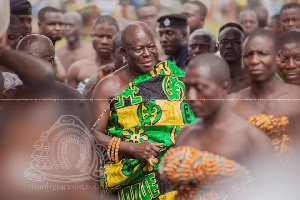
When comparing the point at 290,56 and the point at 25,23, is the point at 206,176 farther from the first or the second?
the point at 25,23

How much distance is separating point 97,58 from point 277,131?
1.84 meters

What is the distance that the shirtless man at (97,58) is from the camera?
202 inches

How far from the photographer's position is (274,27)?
4406 millimetres

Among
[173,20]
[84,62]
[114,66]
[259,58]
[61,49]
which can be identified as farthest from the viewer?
[84,62]

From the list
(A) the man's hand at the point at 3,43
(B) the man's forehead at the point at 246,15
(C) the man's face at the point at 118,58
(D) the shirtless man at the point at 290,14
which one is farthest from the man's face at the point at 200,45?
(A) the man's hand at the point at 3,43

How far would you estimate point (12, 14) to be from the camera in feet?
14.1

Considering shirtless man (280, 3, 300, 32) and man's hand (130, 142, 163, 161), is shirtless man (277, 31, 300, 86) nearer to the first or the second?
shirtless man (280, 3, 300, 32)

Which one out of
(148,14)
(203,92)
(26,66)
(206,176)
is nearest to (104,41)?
(148,14)

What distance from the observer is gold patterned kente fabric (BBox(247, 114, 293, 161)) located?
412 cm

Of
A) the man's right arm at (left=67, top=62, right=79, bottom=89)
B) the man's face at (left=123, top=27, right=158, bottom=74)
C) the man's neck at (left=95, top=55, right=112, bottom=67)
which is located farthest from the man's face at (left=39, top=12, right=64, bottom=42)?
the man's neck at (left=95, top=55, right=112, bottom=67)

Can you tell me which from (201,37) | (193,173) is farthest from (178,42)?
(193,173)

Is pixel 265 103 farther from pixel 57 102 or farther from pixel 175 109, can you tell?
pixel 57 102

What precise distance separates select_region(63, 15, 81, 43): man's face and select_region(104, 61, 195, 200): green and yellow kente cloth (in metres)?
0.49

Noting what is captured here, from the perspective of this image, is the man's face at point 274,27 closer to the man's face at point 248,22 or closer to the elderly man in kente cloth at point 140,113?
the man's face at point 248,22
